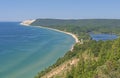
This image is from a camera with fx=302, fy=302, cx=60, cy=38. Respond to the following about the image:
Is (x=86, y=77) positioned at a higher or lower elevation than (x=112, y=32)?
higher

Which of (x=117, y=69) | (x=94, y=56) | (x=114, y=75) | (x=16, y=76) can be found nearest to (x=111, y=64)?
(x=117, y=69)

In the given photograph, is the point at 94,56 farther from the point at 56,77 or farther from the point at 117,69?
the point at 117,69

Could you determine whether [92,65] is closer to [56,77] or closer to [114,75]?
[56,77]

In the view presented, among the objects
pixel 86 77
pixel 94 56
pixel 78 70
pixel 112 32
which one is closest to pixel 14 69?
pixel 94 56

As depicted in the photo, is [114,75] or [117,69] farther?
[117,69]

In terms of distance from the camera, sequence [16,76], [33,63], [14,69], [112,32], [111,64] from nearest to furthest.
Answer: [111,64] < [16,76] < [14,69] < [33,63] < [112,32]

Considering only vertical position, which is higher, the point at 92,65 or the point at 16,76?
the point at 92,65

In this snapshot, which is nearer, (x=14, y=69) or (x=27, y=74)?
(x=27, y=74)

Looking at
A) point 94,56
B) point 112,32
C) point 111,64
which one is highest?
point 111,64

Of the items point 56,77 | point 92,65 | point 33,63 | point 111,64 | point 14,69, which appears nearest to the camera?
point 111,64
